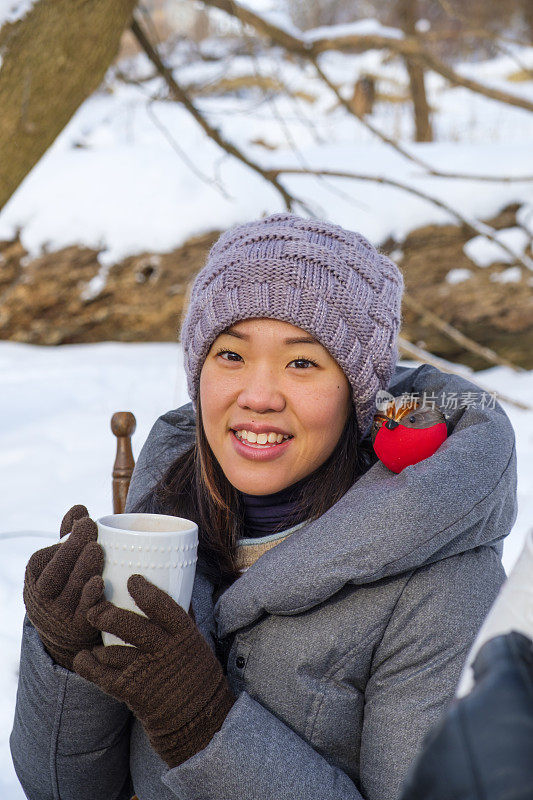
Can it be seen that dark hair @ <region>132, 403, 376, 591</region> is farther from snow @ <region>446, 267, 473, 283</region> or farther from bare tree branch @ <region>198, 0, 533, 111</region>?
snow @ <region>446, 267, 473, 283</region>

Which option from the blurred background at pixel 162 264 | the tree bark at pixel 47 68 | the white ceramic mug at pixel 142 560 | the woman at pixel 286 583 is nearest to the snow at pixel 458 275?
the blurred background at pixel 162 264

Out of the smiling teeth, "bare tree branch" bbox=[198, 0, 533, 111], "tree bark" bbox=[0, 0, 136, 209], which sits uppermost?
"bare tree branch" bbox=[198, 0, 533, 111]

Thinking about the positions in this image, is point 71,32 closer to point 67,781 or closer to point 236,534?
point 236,534

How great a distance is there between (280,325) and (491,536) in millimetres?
550

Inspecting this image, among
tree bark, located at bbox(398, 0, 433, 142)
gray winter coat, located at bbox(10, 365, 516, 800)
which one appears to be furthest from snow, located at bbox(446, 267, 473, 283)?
gray winter coat, located at bbox(10, 365, 516, 800)

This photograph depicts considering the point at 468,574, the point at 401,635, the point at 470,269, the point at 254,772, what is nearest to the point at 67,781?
the point at 254,772

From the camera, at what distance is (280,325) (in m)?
1.43

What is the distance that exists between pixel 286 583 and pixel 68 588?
370 millimetres

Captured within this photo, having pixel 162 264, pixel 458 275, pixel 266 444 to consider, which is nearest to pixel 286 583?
pixel 266 444

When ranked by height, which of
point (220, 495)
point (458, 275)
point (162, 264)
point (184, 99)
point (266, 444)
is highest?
point (184, 99)

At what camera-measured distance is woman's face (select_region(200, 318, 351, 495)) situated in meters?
1.42

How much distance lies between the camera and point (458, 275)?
17.3 feet

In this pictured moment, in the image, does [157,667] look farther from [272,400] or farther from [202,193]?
[202,193]

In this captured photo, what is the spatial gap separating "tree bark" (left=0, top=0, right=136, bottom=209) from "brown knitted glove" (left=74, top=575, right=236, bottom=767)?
1687mm
